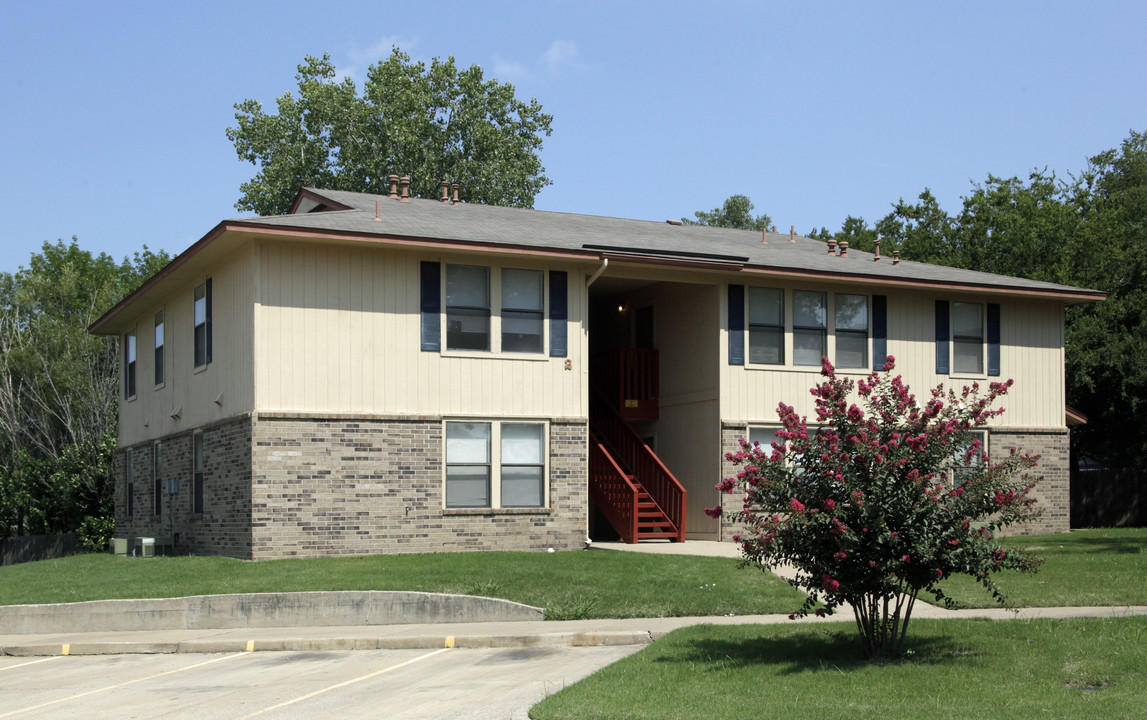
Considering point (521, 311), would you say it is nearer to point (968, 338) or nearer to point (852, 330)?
point (852, 330)

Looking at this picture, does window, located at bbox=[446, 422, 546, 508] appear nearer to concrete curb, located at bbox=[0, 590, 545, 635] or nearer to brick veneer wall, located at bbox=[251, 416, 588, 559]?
brick veneer wall, located at bbox=[251, 416, 588, 559]

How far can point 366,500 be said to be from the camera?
773 inches

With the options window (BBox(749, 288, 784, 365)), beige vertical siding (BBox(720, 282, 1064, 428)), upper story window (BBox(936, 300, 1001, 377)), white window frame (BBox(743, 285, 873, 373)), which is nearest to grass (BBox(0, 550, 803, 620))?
beige vertical siding (BBox(720, 282, 1064, 428))

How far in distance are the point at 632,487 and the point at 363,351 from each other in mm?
5528

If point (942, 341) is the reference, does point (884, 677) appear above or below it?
below

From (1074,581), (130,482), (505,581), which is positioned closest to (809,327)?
(1074,581)

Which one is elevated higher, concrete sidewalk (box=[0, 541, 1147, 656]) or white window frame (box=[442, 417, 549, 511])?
white window frame (box=[442, 417, 549, 511])

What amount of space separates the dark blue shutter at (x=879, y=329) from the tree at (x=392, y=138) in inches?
974

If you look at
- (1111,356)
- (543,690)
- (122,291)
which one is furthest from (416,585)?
(122,291)

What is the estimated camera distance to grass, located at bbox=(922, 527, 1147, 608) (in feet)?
47.9

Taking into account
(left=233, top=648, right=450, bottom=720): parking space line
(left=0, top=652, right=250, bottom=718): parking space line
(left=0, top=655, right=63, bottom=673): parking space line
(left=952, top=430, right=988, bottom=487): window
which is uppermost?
(left=952, top=430, right=988, bottom=487): window

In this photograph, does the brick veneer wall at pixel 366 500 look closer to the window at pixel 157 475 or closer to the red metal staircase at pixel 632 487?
the red metal staircase at pixel 632 487

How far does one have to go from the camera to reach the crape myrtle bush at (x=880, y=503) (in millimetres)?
10586

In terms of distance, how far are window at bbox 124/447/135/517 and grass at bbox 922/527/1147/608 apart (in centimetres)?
1828
